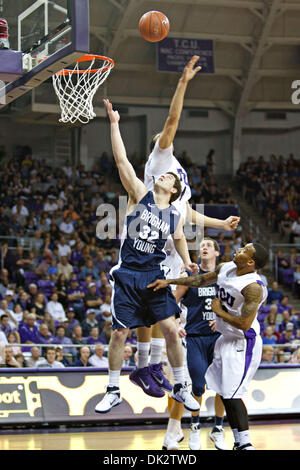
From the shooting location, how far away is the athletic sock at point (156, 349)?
7.67 m

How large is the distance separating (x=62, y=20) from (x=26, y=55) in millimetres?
665

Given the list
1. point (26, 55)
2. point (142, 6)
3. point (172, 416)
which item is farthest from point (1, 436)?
point (142, 6)

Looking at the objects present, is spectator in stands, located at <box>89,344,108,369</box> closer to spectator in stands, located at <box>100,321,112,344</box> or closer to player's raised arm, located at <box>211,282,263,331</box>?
spectator in stands, located at <box>100,321,112,344</box>

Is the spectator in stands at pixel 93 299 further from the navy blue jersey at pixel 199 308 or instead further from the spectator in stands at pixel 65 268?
the navy blue jersey at pixel 199 308

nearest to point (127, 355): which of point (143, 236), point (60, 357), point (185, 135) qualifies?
point (60, 357)

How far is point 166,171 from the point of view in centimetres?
760

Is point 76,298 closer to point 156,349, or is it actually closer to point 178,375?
point 156,349

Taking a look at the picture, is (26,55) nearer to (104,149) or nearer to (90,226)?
(90,226)

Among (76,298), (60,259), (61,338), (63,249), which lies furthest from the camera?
(63,249)

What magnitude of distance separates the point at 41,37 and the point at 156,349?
3698mm

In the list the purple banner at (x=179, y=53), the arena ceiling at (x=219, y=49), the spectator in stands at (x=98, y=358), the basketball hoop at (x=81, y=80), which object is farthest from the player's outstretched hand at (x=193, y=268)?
the purple banner at (x=179, y=53)

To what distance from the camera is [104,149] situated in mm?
25672

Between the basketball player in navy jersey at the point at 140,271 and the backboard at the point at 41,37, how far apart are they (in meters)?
0.96
